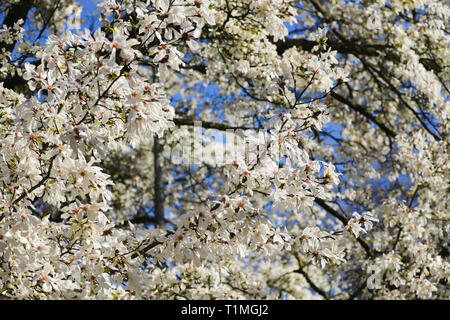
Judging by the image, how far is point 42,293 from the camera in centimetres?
384

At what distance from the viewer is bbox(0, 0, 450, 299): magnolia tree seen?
284 cm

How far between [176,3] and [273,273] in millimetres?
11022

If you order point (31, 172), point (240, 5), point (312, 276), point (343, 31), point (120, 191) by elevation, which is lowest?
point (312, 276)

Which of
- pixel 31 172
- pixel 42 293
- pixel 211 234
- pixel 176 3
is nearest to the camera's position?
pixel 176 3

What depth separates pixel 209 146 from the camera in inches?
439

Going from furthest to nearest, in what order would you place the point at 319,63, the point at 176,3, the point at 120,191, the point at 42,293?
the point at 120,191
the point at 42,293
the point at 319,63
the point at 176,3

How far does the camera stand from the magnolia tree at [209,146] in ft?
9.31

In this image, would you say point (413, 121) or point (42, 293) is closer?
point (42, 293)

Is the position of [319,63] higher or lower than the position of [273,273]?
higher
